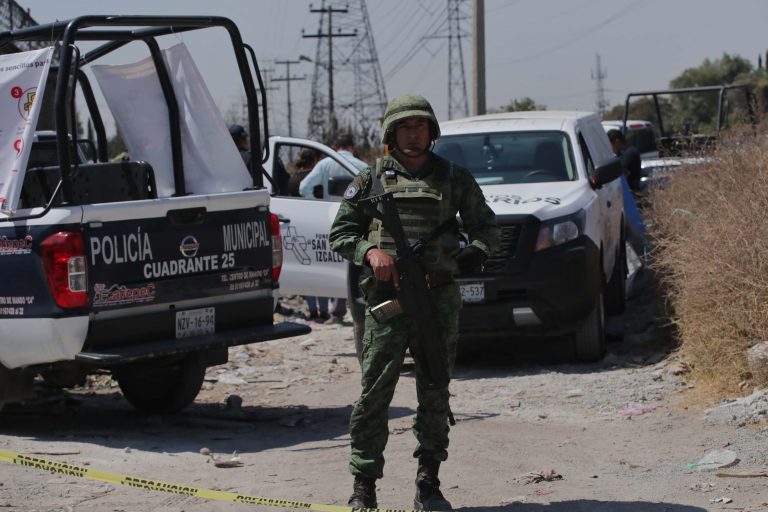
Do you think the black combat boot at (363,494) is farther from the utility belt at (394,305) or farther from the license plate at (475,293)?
the license plate at (475,293)

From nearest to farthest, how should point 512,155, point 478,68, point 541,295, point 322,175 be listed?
point 541,295 → point 512,155 → point 322,175 → point 478,68

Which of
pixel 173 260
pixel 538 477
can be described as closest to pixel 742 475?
pixel 538 477

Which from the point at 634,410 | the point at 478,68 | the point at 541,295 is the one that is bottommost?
the point at 634,410

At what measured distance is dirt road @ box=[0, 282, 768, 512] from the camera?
5.53 metres

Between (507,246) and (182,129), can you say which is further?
(507,246)

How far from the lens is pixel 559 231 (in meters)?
8.73

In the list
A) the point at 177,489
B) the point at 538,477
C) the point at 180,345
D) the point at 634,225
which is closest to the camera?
the point at 177,489

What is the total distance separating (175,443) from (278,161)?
15.6ft

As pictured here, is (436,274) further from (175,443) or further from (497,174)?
(497,174)

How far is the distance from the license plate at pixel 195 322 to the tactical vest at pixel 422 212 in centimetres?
224

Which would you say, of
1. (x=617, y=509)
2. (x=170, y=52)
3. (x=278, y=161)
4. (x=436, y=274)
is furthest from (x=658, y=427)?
(x=278, y=161)

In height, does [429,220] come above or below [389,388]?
above

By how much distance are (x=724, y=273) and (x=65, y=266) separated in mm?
4077

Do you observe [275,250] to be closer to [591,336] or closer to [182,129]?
[182,129]
